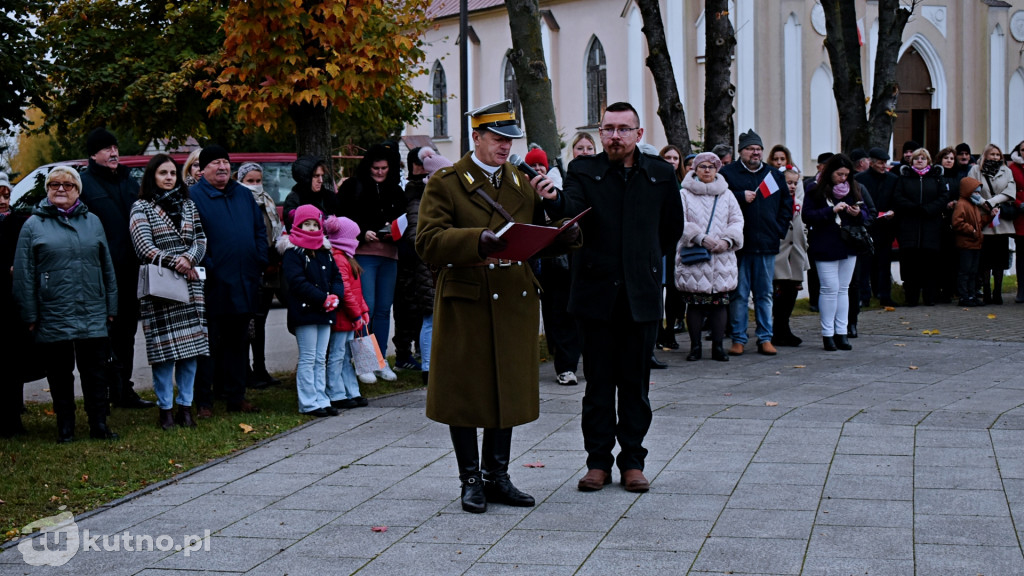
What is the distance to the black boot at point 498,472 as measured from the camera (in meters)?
6.48

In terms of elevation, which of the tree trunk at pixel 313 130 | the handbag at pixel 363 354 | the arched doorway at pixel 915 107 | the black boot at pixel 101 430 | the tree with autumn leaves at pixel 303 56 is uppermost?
the arched doorway at pixel 915 107

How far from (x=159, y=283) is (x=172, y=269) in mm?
150

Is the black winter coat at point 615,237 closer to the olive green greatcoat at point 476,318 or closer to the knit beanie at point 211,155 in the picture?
the olive green greatcoat at point 476,318

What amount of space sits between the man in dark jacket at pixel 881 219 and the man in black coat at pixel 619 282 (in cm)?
1006

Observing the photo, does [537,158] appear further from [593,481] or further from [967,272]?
[967,272]

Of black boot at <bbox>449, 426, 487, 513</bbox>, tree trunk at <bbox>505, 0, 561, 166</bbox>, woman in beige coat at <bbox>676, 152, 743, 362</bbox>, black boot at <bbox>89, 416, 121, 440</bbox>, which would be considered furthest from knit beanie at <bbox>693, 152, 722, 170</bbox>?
black boot at <bbox>89, 416, 121, 440</bbox>

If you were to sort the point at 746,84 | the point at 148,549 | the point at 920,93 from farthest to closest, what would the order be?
1. the point at 920,93
2. the point at 746,84
3. the point at 148,549

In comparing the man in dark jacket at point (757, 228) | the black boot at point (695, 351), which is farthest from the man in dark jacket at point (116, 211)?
the man in dark jacket at point (757, 228)

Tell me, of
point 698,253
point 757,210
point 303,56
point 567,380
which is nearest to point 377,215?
point 567,380

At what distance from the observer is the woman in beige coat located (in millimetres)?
11406

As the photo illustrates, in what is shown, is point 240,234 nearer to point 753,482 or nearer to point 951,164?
point 753,482

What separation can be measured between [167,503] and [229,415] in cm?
273

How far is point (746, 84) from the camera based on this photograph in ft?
117

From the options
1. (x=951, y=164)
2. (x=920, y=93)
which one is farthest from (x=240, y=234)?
A: (x=920, y=93)
